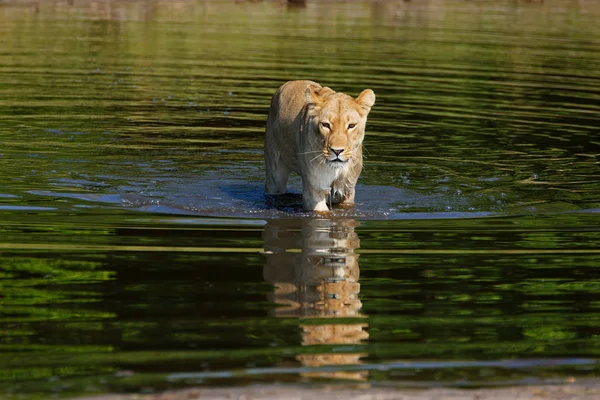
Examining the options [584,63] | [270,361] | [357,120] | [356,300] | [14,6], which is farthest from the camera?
[14,6]

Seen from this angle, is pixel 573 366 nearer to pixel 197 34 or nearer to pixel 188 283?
pixel 188 283

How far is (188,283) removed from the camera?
819 cm

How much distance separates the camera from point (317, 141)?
10.4 m

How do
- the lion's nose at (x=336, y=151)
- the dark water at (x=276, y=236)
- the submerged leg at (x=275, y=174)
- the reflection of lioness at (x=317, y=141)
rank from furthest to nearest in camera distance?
the submerged leg at (x=275, y=174) → the reflection of lioness at (x=317, y=141) → the lion's nose at (x=336, y=151) → the dark water at (x=276, y=236)

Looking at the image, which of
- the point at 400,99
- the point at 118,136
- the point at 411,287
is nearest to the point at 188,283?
the point at 411,287

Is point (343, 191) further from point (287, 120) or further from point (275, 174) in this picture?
point (275, 174)

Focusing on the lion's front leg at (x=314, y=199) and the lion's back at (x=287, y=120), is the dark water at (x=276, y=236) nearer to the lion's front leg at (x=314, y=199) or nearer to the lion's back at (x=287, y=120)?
the lion's front leg at (x=314, y=199)

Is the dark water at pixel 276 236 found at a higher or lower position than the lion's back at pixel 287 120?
lower

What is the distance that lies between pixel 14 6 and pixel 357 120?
3052 centimetres

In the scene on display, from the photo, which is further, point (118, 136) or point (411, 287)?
point (118, 136)

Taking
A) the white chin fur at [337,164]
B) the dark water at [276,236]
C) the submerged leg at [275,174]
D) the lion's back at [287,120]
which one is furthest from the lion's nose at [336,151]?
the submerged leg at [275,174]

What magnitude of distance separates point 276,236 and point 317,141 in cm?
96

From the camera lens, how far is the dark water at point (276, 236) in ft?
21.2

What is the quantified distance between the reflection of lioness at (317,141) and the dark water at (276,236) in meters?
0.30
